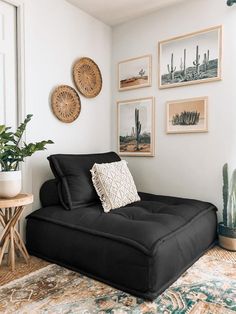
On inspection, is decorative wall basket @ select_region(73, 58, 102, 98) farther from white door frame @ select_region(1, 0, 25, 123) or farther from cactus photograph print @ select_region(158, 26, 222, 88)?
cactus photograph print @ select_region(158, 26, 222, 88)

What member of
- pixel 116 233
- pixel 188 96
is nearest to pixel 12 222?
pixel 116 233

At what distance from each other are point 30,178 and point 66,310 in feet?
4.11

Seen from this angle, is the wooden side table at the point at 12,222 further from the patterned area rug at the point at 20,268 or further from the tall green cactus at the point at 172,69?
the tall green cactus at the point at 172,69

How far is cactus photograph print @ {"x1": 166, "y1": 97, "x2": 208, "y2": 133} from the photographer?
257 centimetres

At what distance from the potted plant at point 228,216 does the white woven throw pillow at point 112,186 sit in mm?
776

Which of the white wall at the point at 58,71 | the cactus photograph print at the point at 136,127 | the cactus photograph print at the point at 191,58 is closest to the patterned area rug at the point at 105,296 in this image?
the white wall at the point at 58,71

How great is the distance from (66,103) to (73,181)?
2.86 ft

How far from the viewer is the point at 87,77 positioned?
9.58 feet

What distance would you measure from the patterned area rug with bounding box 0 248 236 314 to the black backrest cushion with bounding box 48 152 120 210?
0.56m

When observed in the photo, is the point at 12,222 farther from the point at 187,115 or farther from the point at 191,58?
the point at 191,58

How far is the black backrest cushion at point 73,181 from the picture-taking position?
87.7 inches

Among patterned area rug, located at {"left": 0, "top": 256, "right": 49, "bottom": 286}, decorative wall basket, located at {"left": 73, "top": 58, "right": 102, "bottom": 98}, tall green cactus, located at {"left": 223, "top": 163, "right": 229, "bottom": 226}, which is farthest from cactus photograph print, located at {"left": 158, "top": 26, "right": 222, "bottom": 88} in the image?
patterned area rug, located at {"left": 0, "top": 256, "right": 49, "bottom": 286}

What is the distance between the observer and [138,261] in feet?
5.12

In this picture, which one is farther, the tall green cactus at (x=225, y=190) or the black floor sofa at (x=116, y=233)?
the tall green cactus at (x=225, y=190)
